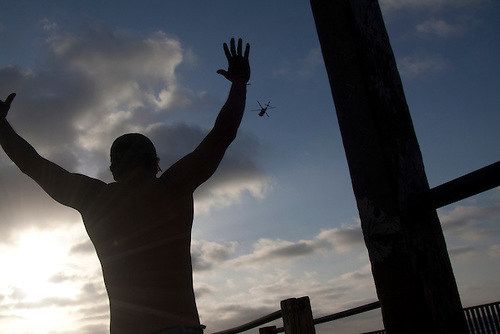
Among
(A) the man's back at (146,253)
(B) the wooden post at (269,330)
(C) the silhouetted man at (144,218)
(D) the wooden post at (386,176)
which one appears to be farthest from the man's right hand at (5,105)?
(B) the wooden post at (269,330)

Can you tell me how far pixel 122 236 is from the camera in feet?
7.07

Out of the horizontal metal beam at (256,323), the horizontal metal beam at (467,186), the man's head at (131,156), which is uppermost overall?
the man's head at (131,156)

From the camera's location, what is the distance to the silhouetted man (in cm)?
201

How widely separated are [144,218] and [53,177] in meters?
0.62

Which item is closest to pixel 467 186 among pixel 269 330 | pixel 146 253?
pixel 146 253

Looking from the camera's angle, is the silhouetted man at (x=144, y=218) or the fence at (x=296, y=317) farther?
the fence at (x=296, y=317)

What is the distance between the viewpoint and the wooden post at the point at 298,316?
3680mm

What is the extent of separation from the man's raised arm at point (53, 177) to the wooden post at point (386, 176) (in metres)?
1.46

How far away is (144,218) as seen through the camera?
214 centimetres

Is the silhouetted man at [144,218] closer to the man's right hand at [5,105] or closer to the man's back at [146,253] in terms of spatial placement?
the man's back at [146,253]

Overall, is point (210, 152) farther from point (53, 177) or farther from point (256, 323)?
point (256, 323)

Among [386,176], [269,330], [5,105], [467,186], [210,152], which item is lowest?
[269,330]

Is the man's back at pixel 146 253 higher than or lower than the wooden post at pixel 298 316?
higher

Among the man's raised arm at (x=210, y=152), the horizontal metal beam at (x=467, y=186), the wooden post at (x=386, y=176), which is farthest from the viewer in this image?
the man's raised arm at (x=210, y=152)
